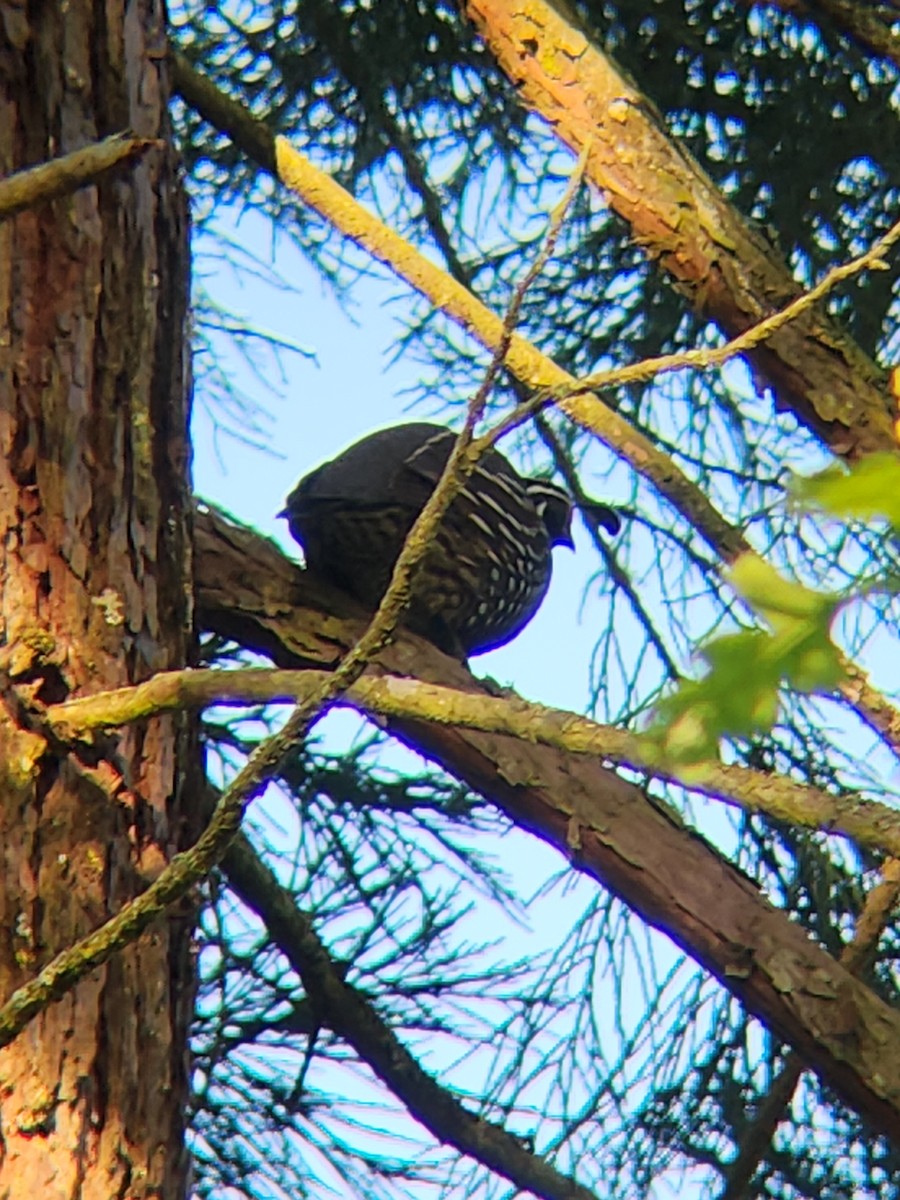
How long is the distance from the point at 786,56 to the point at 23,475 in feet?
5.91

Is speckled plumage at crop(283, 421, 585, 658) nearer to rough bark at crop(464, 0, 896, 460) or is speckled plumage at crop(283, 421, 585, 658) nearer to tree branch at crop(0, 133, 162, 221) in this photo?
rough bark at crop(464, 0, 896, 460)

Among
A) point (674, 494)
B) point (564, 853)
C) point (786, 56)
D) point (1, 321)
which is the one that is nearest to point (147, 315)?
point (1, 321)

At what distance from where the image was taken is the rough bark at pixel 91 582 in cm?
167

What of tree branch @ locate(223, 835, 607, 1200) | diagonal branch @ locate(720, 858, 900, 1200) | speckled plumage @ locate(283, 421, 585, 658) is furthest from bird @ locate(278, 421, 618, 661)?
diagonal branch @ locate(720, 858, 900, 1200)

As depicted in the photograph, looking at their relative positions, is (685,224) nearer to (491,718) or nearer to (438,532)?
(438,532)

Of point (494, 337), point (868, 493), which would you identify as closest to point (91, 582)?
point (494, 337)

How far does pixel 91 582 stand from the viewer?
1807 mm

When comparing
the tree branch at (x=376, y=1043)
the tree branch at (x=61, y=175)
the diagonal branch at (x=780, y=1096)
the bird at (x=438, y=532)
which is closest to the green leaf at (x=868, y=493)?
the tree branch at (x=61, y=175)

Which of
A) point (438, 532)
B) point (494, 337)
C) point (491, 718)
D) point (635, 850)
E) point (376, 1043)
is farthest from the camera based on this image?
point (438, 532)

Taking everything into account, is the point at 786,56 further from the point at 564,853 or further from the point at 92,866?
the point at 92,866

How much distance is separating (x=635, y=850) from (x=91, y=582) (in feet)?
3.12

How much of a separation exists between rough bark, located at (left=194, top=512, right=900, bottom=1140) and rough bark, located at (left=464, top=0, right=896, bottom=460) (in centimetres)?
58

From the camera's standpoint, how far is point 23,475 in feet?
5.90

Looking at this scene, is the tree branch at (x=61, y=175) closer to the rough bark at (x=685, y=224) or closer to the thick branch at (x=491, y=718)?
the thick branch at (x=491, y=718)
